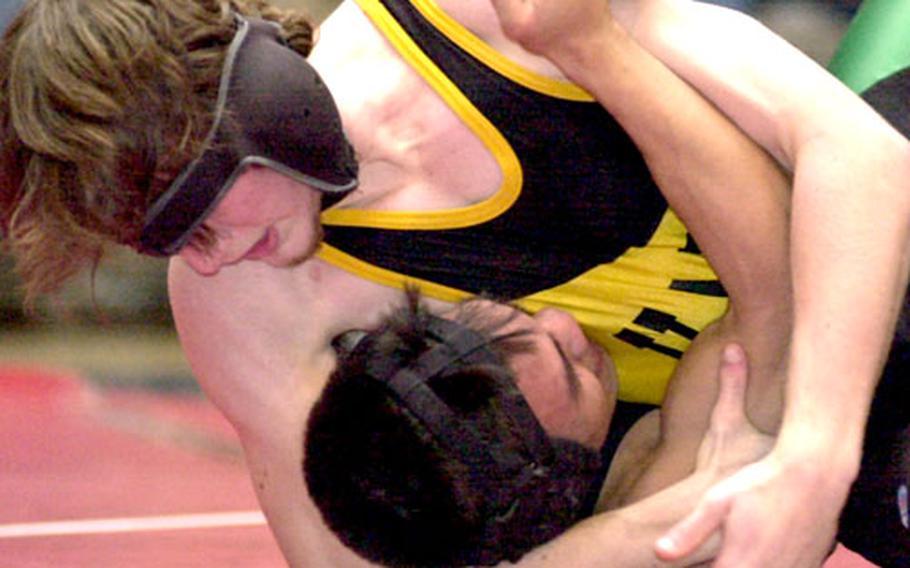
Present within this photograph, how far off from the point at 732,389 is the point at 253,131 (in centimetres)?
61

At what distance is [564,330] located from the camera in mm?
2018

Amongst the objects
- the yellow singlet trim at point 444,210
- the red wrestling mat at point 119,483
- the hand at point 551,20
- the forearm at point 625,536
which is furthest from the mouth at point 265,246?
the red wrestling mat at point 119,483

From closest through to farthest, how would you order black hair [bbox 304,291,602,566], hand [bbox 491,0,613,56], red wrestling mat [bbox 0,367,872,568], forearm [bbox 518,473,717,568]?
1. hand [bbox 491,0,613,56]
2. black hair [bbox 304,291,602,566]
3. forearm [bbox 518,473,717,568]
4. red wrestling mat [bbox 0,367,872,568]

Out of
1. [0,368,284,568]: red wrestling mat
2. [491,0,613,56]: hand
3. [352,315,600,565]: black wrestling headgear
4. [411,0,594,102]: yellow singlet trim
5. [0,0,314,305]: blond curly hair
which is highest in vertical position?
[491,0,613,56]: hand

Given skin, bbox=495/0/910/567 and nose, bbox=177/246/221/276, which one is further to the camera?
nose, bbox=177/246/221/276

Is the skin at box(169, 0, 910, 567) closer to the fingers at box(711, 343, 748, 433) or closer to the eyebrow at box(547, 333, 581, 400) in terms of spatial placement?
the fingers at box(711, 343, 748, 433)

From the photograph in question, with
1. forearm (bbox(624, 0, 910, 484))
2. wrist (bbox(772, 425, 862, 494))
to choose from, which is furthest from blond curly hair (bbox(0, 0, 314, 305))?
wrist (bbox(772, 425, 862, 494))

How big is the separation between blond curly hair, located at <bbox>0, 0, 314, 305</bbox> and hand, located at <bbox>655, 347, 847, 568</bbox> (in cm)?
66

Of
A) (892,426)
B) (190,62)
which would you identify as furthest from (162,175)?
(892,426)

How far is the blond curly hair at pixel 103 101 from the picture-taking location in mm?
Result: 1777

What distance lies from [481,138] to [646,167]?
7.7 inches

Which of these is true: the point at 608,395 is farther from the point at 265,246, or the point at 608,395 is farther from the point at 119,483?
the point at 119,483

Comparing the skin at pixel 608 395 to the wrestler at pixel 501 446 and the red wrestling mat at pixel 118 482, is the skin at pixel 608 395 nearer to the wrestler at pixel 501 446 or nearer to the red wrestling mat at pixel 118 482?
the wrestler at pixel 501 446

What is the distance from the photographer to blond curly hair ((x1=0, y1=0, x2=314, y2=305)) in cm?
178
